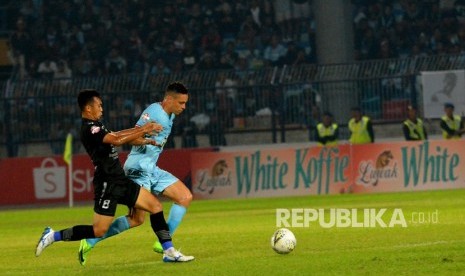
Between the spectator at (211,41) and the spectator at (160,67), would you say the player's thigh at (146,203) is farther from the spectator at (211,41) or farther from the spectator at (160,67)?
the spectator at (211,41)

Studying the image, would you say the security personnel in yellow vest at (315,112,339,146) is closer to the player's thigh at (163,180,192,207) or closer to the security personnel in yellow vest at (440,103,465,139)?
the security personnel in yellow vest at (440,103,465,139)

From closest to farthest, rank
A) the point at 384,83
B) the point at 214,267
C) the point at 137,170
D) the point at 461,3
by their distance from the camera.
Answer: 1. the point at 214,267
2. the point at 137,170
3. the point at 384,83
4. the point at 461,3

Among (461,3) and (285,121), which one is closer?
(285,121)

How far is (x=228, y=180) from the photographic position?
93.8 feet

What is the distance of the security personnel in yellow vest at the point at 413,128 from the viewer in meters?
28.3

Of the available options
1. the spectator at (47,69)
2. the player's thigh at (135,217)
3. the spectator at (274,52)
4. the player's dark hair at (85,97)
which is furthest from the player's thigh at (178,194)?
the spectator at (47,69)

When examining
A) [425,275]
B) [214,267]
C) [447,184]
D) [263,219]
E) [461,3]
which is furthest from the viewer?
[461,3]

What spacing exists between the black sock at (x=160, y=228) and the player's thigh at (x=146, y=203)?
115mm

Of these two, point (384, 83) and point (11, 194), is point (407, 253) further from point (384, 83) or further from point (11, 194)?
point (11, 194)

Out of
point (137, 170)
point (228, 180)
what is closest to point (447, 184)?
point (228, 180)

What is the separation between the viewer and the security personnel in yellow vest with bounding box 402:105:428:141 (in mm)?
28281

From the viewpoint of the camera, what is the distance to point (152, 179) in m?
13.6

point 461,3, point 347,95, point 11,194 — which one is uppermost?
point 461,3

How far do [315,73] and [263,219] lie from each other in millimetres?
10359
